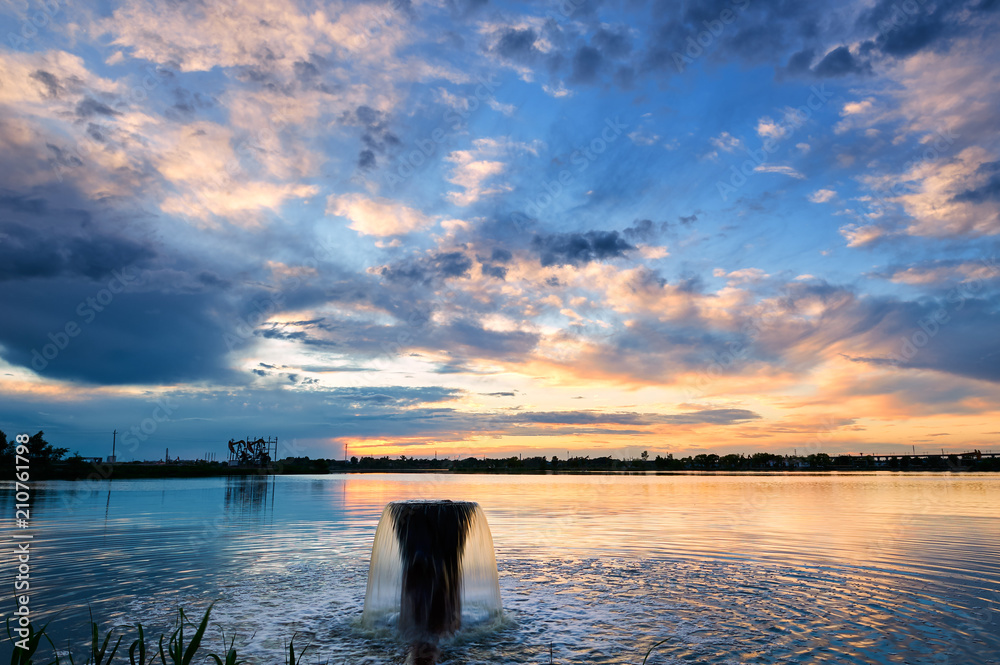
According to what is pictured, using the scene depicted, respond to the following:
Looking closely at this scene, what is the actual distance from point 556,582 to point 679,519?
2160 centimetres

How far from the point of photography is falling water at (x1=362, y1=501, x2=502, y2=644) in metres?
12.5

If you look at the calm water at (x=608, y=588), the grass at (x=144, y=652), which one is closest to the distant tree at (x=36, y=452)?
the calm water at (x=608, y=588)

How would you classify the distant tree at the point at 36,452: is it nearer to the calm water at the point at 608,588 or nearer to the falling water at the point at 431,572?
the calm water at the point at 608,588

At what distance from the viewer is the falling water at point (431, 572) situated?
1252 centimetres

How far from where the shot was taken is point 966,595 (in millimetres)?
14812

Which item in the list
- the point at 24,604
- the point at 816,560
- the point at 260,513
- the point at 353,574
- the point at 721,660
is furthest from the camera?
the point at 260,513

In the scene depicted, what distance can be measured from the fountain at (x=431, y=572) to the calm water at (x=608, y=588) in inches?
27.3

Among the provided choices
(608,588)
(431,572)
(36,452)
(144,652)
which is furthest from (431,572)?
(36,452)

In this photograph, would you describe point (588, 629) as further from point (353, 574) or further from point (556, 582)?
point (353, 574)

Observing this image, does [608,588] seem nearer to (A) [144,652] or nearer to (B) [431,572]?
(B) [431,572]

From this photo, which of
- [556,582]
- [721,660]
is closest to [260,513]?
[556,582]

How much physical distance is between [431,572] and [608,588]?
230 inches

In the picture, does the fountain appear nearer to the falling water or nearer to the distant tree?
the falling water

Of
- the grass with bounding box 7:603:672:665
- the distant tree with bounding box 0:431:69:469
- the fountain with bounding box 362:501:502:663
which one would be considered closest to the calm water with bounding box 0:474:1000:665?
the grass with bounding box 7:603:672:665
